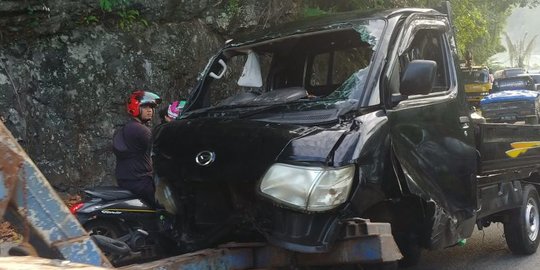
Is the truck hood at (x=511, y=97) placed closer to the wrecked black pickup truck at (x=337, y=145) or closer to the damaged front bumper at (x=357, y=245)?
the wrecked black pickup truck at (x=337, y=145)

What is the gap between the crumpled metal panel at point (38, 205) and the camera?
226 cm

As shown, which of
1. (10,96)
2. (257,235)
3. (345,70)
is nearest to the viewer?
(257,235)

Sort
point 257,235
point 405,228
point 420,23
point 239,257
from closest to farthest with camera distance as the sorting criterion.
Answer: point 239,257 → point 257,235 → point 405,228 → point 420,23

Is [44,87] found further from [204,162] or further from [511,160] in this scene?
[511,160]

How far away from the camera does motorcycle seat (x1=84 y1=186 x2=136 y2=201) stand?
5188 millimetres

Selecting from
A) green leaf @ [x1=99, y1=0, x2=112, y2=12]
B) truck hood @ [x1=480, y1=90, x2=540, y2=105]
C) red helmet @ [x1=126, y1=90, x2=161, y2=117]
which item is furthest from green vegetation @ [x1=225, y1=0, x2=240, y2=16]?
truck hood @ [x1=480, y1=90, x2=540, y2=105]

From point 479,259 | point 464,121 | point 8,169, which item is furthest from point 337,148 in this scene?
point 479,259

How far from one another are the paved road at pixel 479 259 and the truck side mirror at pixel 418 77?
8.16 feet

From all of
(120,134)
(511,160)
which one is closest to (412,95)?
(511,160)

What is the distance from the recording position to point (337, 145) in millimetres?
3258

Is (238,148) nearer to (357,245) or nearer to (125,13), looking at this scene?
(357,245)

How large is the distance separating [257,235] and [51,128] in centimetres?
572

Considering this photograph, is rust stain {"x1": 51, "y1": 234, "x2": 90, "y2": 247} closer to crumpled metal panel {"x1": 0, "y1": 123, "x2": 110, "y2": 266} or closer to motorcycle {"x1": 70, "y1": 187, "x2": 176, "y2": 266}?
crumpled metal panel {"x1": 0, "y1": 123, "x2": 110, "y2": 266}

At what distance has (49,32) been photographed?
27.2 ft
